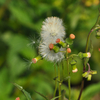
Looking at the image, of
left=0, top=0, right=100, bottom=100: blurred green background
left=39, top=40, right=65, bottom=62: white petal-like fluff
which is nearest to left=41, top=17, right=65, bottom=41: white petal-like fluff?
left=39, top=40, right=65, bottom=62: white petal-like fluff

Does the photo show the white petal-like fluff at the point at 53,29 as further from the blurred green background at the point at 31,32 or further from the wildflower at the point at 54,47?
the blurred green background at the point at 31,32

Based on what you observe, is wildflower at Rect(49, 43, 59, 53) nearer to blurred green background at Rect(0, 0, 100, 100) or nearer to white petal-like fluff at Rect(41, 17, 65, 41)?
white petal-like fluff at Rect(41, 17, 65, 41)

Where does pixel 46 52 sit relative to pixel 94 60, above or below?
below

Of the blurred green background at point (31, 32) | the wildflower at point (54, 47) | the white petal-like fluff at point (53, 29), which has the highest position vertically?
the blurred green background at point (31, 32)

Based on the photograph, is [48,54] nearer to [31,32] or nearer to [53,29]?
[53,29]

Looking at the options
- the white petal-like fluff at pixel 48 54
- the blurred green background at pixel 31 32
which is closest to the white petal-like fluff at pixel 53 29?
the white petal-like fluff at pixel 48 54

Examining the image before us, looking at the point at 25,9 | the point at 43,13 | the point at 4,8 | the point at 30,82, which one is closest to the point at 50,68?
the point at 30,82

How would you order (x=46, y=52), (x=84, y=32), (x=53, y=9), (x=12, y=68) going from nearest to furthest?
(x=46, y=52) → (x=12, y=68) → (x=53, y=9) → (x=84, y=32)

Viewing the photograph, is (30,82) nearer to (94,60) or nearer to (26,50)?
(26,50)
